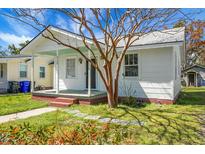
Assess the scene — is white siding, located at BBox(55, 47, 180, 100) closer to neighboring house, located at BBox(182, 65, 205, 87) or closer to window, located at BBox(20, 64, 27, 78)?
window, located at BBox(20, 64, 27, 78)

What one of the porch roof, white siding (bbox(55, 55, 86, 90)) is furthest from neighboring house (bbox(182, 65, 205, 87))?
white siding (bbox(55, 55, 86, 90))

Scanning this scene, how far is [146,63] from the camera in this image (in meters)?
8.41

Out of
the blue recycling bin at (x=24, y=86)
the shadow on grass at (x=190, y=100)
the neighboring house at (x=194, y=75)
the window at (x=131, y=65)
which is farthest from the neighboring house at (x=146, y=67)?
the neighboring house at (x=194, y=75)

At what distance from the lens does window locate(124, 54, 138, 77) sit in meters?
8.77

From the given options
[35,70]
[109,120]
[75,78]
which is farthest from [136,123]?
[35,70]

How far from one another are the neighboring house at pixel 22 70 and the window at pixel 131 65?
10.0m

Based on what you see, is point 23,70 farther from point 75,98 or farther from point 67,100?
point 75,98

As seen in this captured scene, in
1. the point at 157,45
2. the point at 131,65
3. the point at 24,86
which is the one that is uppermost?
the point at 157,45

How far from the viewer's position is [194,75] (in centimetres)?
2498

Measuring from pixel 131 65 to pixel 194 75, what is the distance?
1999 centimetres

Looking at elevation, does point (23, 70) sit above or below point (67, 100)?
above
